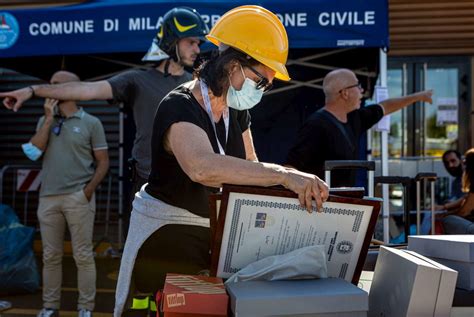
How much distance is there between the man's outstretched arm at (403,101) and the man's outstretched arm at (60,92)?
2277 millimetres

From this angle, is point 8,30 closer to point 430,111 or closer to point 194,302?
point 194,302

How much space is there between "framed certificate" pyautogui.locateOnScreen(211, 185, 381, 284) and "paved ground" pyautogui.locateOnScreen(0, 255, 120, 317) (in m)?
3.84

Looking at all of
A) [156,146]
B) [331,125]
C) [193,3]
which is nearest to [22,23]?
[193,3]

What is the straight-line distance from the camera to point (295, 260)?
174 cm

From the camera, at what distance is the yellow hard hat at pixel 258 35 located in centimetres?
199

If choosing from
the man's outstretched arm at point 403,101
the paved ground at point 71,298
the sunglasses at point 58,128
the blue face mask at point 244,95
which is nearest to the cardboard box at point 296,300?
the blue face mask at point 244,95

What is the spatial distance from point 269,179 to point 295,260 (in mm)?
256

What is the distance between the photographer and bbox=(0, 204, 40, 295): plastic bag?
5852mm

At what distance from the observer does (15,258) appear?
5.89 metres

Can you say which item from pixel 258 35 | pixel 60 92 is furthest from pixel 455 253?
pixel 60 92

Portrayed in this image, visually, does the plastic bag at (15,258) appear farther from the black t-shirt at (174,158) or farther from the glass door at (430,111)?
the glass door at (430,111)

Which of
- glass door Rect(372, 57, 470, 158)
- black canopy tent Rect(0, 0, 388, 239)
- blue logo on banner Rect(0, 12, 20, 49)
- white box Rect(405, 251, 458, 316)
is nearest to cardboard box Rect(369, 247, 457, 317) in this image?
white box Rect(405, 251, 458, 316)

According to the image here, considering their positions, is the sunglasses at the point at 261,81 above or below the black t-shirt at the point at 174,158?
above

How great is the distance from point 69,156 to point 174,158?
126 inches
